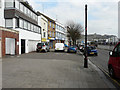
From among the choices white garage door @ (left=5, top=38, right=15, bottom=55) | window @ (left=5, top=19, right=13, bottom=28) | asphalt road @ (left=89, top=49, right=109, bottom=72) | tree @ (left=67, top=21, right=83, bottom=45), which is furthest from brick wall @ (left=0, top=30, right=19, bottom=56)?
tree @ (left=67, top=21, right=83, bottom=45)

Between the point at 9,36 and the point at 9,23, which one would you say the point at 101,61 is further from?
the point at 9,23

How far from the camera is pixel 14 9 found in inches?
615

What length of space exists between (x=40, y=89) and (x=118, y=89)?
2948mm

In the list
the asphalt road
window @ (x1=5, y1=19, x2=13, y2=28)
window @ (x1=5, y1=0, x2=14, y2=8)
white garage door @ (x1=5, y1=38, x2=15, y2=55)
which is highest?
window @ (x1=5, y1=0, x2=14, y2=8)

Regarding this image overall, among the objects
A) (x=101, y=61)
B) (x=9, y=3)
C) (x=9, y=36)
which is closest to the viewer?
(x=101, y=61)

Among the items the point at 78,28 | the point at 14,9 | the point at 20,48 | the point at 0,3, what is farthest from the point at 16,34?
the point at 78,28

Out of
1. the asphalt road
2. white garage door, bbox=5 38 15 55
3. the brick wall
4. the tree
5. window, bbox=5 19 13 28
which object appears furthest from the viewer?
the tree

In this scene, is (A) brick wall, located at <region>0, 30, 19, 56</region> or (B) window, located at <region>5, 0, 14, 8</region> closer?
(A) brick wall, located at <region>0, 30, 19, 56</region>

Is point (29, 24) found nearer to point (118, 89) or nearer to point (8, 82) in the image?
point (8, 82)

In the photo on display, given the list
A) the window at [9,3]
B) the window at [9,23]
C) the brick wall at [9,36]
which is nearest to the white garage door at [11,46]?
the brick wall at [9,36]

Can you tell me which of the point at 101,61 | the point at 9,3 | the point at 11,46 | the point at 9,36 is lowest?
the point at 101,61

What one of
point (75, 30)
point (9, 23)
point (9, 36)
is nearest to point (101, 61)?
point (9, 36)

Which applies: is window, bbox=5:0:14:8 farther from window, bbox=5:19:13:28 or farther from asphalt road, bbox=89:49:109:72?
asphalt road, bbox=89:49:109:72

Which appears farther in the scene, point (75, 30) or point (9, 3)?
point (75, 30)
